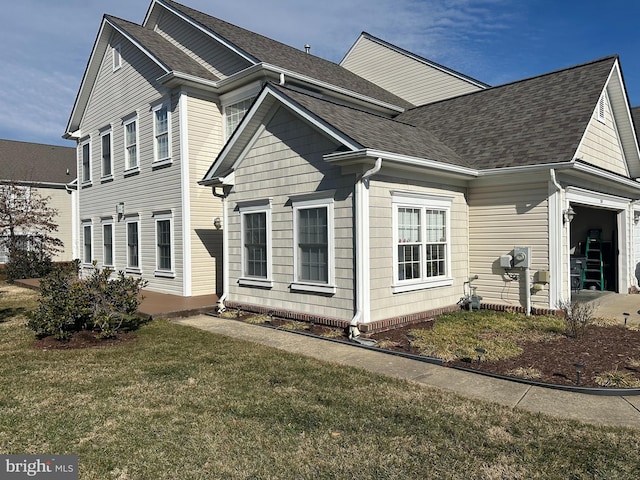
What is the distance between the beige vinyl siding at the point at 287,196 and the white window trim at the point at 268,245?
12cm

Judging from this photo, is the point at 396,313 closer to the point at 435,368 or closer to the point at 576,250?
the point at 435,368

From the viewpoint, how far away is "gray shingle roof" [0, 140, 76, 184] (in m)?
28.0

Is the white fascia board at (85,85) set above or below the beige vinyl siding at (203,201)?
above

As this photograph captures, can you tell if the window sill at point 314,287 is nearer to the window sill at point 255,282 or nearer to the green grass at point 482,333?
the window sill at point 255,282

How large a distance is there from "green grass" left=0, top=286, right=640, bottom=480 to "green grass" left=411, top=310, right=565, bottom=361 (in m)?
1.84

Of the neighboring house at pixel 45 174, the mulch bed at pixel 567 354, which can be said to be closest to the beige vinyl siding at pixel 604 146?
the mulch bed at pixel 567 354

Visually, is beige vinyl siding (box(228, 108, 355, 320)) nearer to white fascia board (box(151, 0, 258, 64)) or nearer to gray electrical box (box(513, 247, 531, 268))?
white fascia board (box(151, 0, 258, 64))

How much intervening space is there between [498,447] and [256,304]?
7228mm

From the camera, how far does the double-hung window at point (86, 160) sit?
18891 mm

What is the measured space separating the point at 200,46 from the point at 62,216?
65.1 feet

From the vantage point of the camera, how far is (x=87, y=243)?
19312 mm

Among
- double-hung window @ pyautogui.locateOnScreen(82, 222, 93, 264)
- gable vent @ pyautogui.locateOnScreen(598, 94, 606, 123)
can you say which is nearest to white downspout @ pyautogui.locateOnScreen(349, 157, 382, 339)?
gable vent @ pyautogui.locateOnScreen(598, 94, 606, 123)

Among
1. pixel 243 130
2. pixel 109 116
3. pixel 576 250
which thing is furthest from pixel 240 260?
pixel 576 250

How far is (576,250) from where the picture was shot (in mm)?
15141
